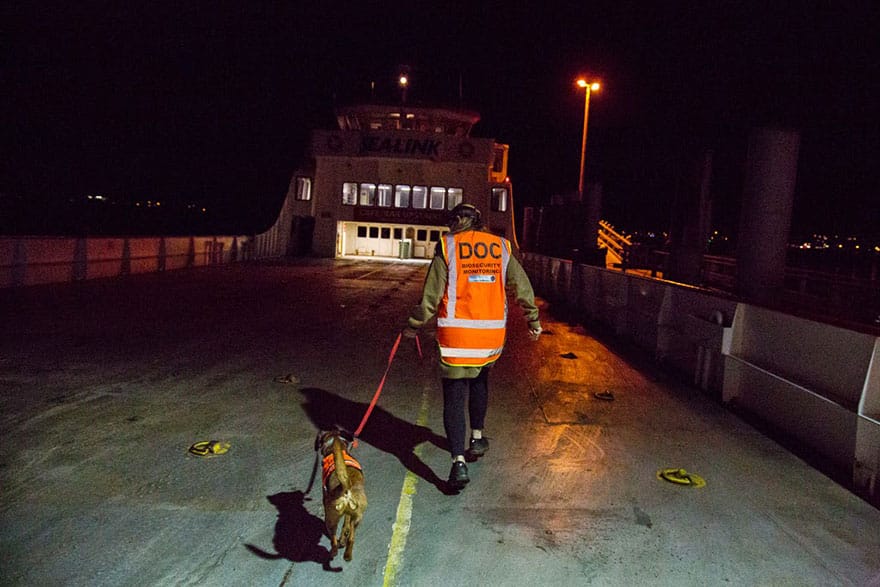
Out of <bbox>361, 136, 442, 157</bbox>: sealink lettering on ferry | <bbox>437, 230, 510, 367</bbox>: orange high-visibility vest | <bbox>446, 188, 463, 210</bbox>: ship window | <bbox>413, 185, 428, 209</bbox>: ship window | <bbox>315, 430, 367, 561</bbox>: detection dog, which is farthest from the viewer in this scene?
<bbox>413, 185, 428, 209</bbox>: ship window

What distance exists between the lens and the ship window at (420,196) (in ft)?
127

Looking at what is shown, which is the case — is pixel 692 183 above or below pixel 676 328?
above

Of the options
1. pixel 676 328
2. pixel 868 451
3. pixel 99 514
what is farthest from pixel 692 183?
pixel 99 514

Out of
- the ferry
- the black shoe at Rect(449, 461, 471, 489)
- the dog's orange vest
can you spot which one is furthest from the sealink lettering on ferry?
the dog's orange vest

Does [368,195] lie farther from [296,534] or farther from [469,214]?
[296,534]

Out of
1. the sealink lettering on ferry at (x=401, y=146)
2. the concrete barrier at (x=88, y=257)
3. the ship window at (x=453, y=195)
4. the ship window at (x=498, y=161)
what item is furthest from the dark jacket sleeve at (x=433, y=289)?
the ship window at (x=498, y=161)

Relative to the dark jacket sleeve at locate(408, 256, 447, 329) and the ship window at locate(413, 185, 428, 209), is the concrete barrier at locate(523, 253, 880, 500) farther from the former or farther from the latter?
the ship window at locate(413, 185, 428, 209)

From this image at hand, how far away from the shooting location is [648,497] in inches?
174

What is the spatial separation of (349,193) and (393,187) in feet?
9.30

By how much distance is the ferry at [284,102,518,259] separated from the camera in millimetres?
37781

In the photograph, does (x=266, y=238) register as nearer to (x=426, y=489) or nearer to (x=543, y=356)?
(x=543, y=356)

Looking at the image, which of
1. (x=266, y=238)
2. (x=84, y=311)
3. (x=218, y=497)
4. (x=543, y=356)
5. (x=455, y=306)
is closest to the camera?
(x=218, y=497)

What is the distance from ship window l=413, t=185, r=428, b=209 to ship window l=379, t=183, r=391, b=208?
168cm

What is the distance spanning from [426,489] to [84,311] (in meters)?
10.9
